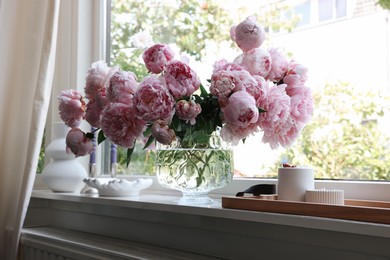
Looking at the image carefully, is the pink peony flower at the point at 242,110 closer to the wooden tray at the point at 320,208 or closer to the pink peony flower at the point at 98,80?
the wooden tray at the point at 320,208

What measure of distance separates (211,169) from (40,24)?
0.86 meters

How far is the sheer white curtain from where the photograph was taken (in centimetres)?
166

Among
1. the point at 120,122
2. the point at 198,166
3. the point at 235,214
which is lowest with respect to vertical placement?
the point at 235,214

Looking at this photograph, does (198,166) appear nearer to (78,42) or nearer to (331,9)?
(331,9)

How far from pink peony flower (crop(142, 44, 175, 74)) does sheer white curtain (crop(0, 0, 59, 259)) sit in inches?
25.5

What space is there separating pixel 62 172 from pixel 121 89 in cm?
78

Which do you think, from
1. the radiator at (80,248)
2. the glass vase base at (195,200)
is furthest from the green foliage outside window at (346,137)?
the radiator at (80,248)

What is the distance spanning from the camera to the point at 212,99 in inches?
46.7

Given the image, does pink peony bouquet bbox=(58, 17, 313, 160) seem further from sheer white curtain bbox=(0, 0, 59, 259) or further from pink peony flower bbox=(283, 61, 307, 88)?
sheer white curtain bbox=(0, 0, 59, 259)

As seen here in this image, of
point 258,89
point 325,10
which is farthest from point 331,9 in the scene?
point 258,89

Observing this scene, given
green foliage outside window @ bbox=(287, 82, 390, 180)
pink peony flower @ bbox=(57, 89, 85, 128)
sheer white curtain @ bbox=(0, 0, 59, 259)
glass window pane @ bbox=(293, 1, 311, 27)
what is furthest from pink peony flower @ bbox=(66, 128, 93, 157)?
glass window pane @ bbox=(293, 1, 311, 27)

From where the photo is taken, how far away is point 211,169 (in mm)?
1246

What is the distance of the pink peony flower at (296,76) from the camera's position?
43.8 inches

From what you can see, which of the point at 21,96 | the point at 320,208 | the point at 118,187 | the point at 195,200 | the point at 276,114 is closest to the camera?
the point at 320,208
